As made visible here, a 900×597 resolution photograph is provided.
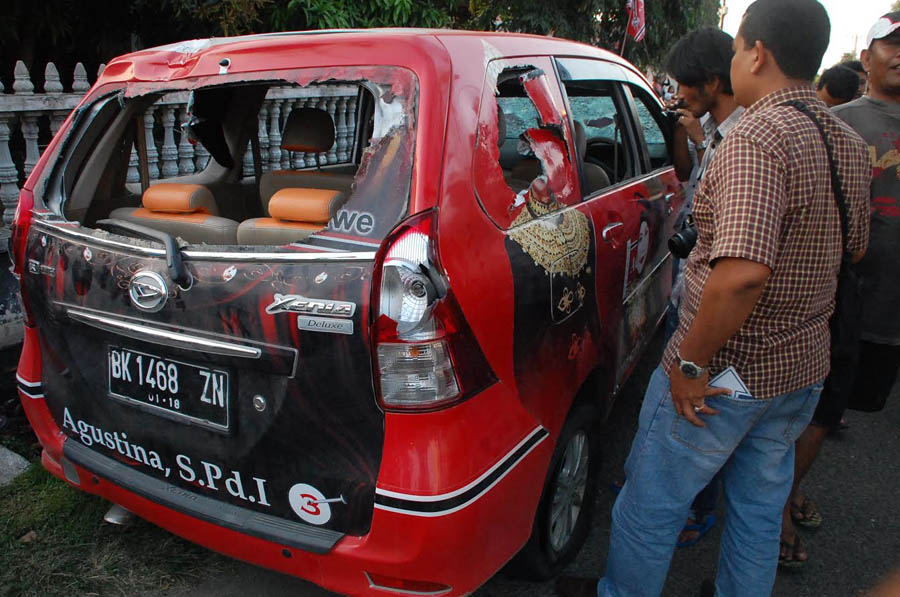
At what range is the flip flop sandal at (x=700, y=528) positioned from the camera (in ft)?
8.57

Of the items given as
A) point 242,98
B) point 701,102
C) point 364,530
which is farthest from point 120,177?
point 701,102

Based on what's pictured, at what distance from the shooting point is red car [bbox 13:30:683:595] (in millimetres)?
1587

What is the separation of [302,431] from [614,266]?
4.41 feet

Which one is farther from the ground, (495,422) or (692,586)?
(495,422)

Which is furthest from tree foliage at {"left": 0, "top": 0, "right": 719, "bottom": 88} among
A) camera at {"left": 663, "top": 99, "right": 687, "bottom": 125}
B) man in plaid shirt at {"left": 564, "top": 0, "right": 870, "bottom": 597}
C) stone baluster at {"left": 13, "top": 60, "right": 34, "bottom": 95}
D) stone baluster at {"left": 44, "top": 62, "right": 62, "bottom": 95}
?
man in plaid shirt at {"left": 564, "top": 0, "right": 870, "bottom": 597}

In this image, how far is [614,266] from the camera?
8.20 feet

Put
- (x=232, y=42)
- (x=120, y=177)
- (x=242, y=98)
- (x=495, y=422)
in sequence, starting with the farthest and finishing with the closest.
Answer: (x=242, y=98) < (x=120, y=177) < (x=232, y=42) < (x=495, y=422)

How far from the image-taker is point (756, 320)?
5.47ft

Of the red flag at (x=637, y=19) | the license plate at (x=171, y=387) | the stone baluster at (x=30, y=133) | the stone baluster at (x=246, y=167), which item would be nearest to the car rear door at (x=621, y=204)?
the license plate at (x=171, y=387)

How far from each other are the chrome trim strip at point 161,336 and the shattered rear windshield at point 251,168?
29cm

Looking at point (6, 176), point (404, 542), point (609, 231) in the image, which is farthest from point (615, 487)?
point (6, 176)

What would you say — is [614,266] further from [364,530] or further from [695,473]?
[364,530]

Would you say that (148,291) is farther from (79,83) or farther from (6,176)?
(79,83)

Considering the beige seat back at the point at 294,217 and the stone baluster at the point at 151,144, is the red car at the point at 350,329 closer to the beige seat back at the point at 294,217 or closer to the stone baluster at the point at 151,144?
the beige seat back at the point at 294,217
